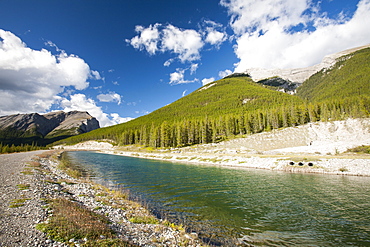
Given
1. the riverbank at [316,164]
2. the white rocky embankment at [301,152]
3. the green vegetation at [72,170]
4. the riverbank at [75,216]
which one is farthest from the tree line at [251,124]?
the riverbank at [75,216]

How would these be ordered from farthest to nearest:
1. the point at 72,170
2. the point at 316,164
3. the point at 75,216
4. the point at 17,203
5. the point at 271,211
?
the point at 316,164 → the point at 72,170 → the point at 271,211 → the point at 17,203 → the point at 75,216

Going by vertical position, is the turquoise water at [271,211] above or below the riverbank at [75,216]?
below

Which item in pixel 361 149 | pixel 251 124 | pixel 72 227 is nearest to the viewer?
pixel 72 227

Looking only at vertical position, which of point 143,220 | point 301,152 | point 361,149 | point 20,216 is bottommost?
point 143,220

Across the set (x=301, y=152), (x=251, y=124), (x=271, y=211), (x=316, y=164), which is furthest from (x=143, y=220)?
(x=251, y=124)

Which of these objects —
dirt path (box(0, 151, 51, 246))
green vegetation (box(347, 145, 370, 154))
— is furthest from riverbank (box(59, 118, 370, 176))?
dirt path (box(0, 151, 51, 246))

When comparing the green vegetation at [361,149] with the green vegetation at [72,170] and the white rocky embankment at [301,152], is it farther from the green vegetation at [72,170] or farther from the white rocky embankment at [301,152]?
the green vegetation at [72,170]

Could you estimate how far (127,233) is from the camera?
31.8ft

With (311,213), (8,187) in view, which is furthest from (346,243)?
(8,187)

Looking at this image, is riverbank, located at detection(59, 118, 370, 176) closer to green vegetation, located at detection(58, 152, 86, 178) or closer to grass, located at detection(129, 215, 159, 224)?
green vegetation, located at detection(58, 152, 86, 178)

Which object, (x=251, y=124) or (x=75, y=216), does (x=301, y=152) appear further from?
(x=75, y=216)

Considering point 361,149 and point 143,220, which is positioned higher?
point 361,149

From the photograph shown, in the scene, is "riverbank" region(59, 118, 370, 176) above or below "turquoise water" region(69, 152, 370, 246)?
above

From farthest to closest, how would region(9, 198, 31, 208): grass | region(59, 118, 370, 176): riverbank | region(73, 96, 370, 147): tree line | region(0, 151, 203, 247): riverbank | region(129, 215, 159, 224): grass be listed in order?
region(73, 96, 370, 147): tree line, region(59, 118, 370, 176): riverbank, region(129, 215, 159, 224): grass, region(9, 198, 31, 208): grass, region(0, 151, 203, 247): riverbank
